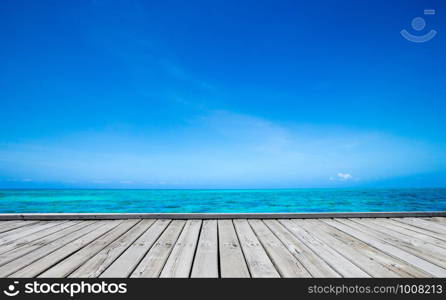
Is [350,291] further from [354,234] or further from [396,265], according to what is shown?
[354,234]

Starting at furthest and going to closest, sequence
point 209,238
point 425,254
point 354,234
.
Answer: point 354,234, point 209,238, point 425,254

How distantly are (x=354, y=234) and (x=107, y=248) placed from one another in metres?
2.87

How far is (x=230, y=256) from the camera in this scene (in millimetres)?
2156

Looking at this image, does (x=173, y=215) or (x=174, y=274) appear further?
(x=173, y=215)

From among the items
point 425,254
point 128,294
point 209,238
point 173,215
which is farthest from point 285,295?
point 173,215

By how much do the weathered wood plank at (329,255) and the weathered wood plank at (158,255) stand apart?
141cm

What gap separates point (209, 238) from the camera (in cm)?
277

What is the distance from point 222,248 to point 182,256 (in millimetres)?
436

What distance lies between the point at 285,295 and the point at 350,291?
1.46 feet

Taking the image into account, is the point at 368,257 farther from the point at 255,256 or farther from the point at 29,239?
the point at 29,239

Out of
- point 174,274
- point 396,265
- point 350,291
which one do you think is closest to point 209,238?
point 174,274

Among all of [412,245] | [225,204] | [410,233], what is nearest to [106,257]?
[412,245]

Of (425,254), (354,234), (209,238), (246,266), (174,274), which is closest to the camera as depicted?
(174,274)

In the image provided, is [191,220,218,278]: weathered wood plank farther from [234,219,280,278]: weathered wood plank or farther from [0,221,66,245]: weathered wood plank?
[0,221,66,245]: weathered wood plank
